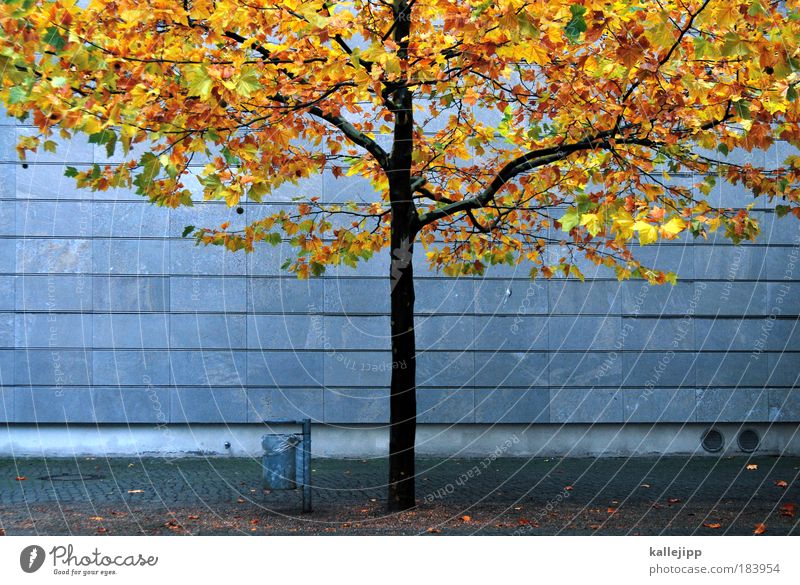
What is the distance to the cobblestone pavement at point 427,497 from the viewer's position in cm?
838

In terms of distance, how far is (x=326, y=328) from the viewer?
1315 centimetres

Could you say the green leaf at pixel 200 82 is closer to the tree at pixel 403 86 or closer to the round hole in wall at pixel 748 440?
the tree at pixel 403 86

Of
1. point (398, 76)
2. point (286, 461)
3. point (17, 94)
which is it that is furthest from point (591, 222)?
point (286, 461)

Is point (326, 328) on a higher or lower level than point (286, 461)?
higher

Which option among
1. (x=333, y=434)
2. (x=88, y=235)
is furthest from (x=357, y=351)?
(x=88, y=235)

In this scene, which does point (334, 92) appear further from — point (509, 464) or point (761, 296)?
point (761, 296)

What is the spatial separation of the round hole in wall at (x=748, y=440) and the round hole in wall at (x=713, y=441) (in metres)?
0.26

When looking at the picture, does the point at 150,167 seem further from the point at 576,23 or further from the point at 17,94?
the point at 576,23

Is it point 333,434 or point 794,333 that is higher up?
point 794,333

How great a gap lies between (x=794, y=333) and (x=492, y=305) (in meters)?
4.33

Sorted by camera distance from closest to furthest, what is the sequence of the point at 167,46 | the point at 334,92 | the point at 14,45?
the point at 14,45, the point at 167,46, the point at 334,92

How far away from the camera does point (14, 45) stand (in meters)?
5.83

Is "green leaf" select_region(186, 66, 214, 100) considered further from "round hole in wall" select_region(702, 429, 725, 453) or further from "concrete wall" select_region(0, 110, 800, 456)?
"round hole in wall" select_region(702, 429, 725, 453)

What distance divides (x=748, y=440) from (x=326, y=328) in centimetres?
628
